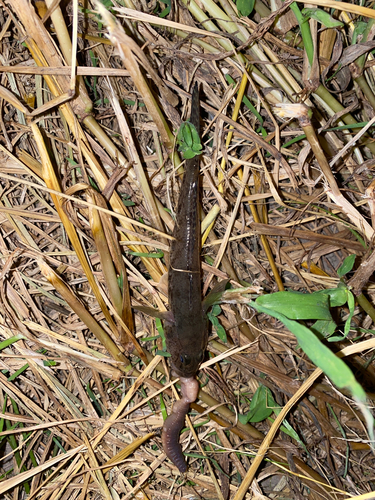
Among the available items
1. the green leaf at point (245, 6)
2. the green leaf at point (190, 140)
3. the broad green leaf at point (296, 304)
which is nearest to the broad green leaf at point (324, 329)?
the broad green leaf at point (296, 304)

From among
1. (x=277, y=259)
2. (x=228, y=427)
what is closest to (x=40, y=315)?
(x=228, y=427)

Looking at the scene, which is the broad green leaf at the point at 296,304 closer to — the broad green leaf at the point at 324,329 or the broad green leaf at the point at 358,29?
the broad green leaf at the point at 324,329

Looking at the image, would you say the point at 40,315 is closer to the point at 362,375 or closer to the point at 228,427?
the point at 228,427

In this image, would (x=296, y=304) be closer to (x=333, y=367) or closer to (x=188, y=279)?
(x=333, y=367)

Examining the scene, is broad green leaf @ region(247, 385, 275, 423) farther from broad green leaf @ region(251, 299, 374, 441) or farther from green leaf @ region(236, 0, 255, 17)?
green leaf @ region(236, 0, 255, 17)

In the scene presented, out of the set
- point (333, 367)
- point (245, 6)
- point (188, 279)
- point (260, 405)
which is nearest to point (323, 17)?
point (245, 6)

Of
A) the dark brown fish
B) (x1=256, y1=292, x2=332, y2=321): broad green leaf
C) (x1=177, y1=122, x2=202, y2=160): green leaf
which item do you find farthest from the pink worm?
(x1=177, y1=122, x2=202, y2=160): green leaf
